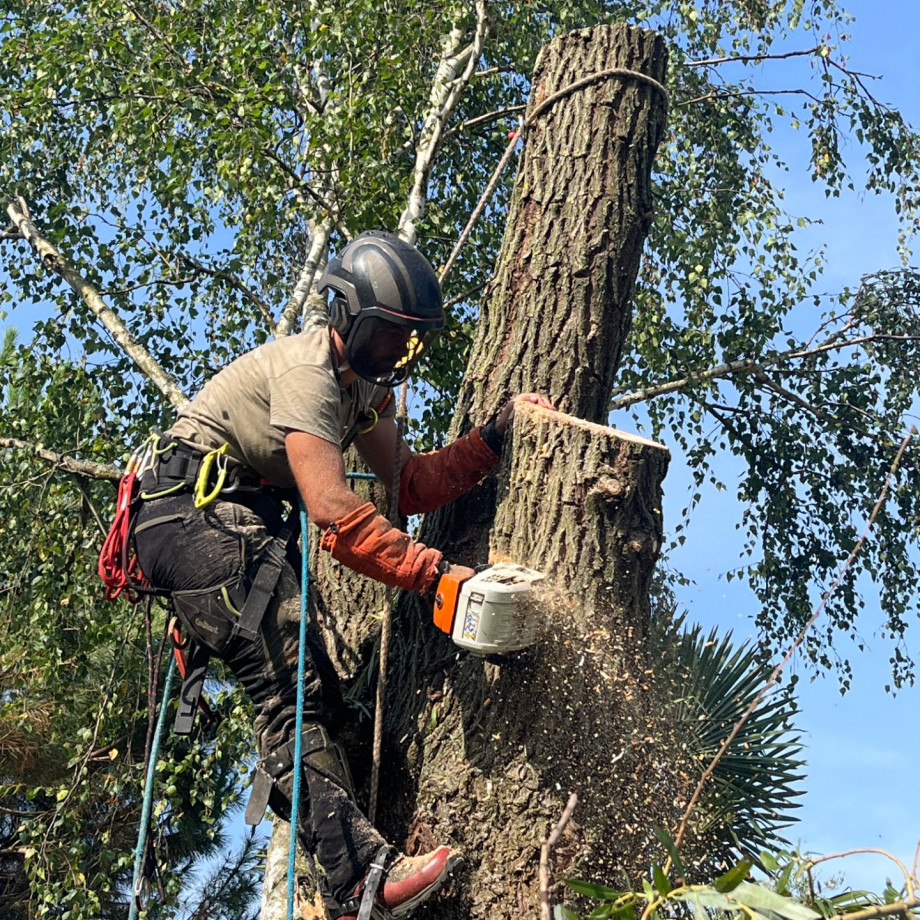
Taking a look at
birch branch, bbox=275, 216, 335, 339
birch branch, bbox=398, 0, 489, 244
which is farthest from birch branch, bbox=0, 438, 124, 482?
birch branch, bbox=398, 0, 489, 244

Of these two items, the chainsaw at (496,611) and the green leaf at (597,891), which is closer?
the green leaf at (597,891)

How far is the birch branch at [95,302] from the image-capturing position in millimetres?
6814

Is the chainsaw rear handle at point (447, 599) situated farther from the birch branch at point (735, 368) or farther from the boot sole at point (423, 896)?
the birch branch at point (735, 368)

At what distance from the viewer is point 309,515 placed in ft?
10.8

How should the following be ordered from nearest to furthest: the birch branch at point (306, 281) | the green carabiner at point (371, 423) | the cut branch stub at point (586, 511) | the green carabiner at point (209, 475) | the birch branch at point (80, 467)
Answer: the cut branch stub at point (586, 511) < the green carabiner at point (209, 475) < the green carabiner at point (371, 423) < the birch branch at point (80, 467) < the birch branch at point (306, 281)

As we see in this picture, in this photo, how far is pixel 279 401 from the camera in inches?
133

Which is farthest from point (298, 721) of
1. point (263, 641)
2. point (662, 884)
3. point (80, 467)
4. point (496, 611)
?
point (80, 467)

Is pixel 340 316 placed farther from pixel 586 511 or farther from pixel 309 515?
pixel 586 511

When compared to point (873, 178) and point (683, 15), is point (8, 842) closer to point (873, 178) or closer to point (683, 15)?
point (683, 15)

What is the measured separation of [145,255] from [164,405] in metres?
1.22

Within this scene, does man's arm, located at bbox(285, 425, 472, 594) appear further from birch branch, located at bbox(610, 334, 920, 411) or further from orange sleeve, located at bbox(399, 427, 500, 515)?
birch branch, located at bbox(610, 334, 920, 411)

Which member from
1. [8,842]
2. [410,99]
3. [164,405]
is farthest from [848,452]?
[8,842]

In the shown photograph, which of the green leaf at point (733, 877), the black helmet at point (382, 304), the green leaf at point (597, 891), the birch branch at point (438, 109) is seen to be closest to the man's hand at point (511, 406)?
the black helmet at point (382, 304)

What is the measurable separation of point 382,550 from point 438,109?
4701 millimetres
